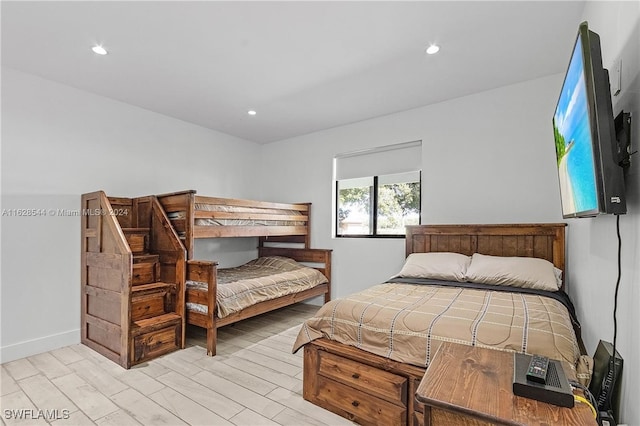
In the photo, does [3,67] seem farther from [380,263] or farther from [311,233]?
[380,263]

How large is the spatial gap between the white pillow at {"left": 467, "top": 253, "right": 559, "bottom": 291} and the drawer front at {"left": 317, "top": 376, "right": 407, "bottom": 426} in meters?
1.50

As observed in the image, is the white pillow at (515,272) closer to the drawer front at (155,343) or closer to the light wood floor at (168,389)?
the light wood floor at (168,389)

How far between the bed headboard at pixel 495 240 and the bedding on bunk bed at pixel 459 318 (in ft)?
0.88

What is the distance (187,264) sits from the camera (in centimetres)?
307

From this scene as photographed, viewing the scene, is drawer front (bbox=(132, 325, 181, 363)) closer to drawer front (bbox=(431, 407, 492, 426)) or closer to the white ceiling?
the white ceiling

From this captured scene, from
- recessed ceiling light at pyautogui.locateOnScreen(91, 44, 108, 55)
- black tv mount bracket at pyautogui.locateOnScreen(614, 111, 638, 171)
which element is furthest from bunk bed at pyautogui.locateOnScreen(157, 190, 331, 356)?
black tv mount bracket at pyautogui.locateOnScreen(614, 111, 638, 171)

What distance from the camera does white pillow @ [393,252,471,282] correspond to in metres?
2.88

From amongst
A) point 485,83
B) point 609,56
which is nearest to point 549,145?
point 485,83

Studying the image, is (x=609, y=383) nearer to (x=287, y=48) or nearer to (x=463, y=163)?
(x=463, y=163)

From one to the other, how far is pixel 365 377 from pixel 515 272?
1628mm

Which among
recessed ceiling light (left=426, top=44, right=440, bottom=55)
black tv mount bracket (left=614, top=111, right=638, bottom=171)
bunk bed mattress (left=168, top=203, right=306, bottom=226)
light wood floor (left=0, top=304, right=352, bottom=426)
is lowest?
light wood floor (left=0, top=304, right=352, bottom=426)

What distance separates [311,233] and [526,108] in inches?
Result: 117

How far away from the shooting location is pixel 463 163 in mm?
3410

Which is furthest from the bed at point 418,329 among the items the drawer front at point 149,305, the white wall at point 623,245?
the drawer front at point 149,305
